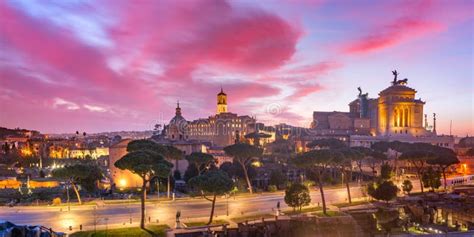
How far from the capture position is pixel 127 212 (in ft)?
96.1

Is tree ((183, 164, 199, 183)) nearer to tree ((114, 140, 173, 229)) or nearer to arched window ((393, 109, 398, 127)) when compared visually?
tree ((114, 140, 173, 229))

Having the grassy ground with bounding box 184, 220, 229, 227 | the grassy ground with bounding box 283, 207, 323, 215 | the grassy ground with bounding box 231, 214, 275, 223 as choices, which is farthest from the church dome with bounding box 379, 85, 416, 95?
the grassy ground with bounding box 184, 220, 229, 227

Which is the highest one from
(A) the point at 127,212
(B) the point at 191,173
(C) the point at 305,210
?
(B) the point at 191,173

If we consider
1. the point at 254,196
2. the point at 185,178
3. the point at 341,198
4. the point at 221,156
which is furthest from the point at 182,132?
the point at 341,198

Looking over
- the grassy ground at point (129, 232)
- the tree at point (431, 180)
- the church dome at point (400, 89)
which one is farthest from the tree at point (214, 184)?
the church dome at point (400, 89)

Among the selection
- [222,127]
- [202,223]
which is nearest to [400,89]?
[222,127]

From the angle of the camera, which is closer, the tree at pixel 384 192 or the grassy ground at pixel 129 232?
the grassy ground at pixel 129 232

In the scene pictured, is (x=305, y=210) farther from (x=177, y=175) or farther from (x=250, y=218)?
(x=177, y=175)

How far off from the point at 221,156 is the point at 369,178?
25411 millimetres

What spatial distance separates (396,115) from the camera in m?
75.4

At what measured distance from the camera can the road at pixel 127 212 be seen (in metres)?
25.7

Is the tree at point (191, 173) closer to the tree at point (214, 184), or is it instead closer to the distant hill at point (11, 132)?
the tree at point (214, 184)

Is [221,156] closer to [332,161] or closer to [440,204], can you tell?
[332,161]

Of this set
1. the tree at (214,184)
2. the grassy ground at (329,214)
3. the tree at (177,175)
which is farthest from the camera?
the tree at (177,175)
